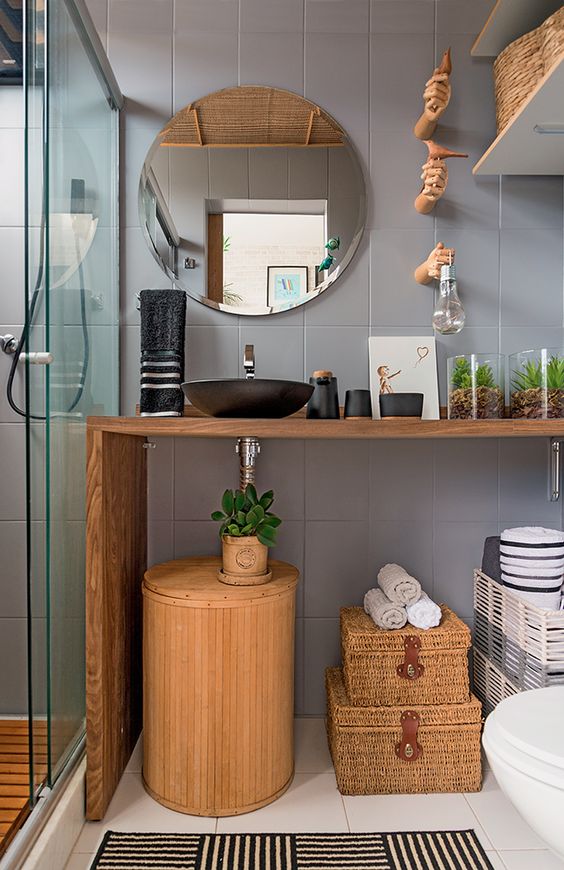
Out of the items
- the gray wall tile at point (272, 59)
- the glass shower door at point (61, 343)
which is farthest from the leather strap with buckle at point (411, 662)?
the gray wall tile at point (272, 59)

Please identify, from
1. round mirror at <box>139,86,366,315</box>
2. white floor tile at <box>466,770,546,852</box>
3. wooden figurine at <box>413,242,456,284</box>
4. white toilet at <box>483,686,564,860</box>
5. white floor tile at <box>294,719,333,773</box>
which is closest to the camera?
white toilet at <box>483,686,564,860</box>

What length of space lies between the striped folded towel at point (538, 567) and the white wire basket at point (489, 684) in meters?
0.24

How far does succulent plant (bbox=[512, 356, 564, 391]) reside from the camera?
1.70 m

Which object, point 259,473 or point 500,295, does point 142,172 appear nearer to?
point 259,473

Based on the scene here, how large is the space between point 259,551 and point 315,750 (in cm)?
65

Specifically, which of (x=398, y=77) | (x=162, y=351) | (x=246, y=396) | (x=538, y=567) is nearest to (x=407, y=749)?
(x=538, y=567)

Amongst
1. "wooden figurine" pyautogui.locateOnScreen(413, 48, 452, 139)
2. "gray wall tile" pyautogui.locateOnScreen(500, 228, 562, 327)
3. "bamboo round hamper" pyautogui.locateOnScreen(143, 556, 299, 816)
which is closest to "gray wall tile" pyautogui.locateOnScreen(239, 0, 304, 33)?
"wooden figurine" pyautogui.locateOnScreen(413, 48, 452, 139)

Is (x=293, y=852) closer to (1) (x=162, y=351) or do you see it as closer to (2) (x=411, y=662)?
(2) (x=411, y=662)

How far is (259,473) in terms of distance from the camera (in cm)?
206

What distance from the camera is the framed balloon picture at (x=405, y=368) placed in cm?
202

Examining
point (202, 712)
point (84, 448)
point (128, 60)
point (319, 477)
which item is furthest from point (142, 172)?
point (202, 712)

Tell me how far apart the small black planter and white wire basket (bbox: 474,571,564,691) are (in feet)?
1.75

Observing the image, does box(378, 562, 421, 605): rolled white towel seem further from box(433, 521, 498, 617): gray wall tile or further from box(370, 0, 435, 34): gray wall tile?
box(370, 0, 435, 34): gray wall tile

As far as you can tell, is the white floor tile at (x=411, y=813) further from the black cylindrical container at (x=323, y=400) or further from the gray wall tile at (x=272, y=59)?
the gray wall tile at (x=272, y=59)
